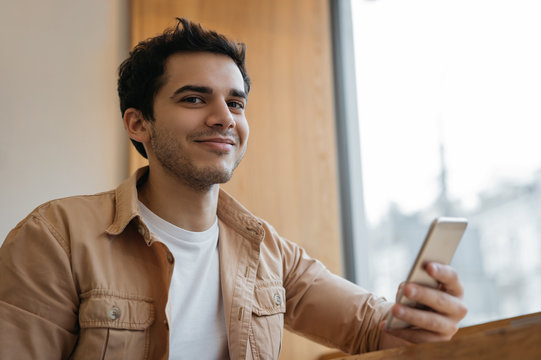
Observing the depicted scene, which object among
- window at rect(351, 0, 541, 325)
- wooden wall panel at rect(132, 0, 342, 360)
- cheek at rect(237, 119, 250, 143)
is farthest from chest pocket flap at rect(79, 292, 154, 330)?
window at rect(351, 0, 541, 325)

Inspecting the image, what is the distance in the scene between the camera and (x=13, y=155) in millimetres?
1446

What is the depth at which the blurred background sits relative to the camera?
1603 millimetres

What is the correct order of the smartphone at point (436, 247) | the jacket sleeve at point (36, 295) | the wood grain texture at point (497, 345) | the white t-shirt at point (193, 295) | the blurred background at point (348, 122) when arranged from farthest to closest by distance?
the blurred background at point (348, 122) < the white t-shirt at point (193, 295) < the jacket sleeve at point (36, 295) < the smartphone at point (436, 247) < the wood grain texture at point (497, 345)

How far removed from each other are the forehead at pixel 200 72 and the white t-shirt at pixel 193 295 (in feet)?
1.21

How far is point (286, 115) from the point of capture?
231cm

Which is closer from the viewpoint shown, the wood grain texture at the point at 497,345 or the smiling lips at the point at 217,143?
the wood grain texture at the point at 497,345

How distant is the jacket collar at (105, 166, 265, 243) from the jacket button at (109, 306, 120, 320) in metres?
0.17

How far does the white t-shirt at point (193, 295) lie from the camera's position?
115cm

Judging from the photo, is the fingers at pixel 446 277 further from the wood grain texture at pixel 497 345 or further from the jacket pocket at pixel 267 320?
the jacket pocket at pixel 267 320

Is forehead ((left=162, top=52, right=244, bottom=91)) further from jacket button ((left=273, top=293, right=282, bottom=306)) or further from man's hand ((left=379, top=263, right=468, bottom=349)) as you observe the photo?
man's hand ((left=379, top=263, right=468, bottom=349))

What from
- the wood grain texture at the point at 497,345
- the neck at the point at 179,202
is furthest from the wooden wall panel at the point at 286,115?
the wood grain texture at the point at 497,345

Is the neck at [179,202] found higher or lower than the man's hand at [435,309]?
higher

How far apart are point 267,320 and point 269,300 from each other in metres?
0.05

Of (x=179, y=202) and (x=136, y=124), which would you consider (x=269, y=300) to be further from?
(x=136, y=124)
